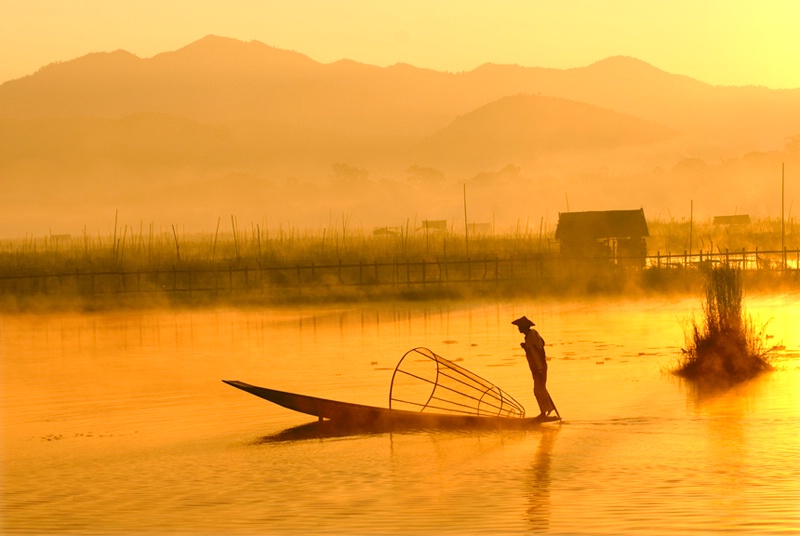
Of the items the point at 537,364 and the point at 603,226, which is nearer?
the point at 537,364

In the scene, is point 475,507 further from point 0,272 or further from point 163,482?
point 0,272

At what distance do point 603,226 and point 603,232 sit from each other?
1.46 feet

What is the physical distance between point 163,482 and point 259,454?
177cm

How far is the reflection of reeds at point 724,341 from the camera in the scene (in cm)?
2259

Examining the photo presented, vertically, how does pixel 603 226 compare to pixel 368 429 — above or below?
above

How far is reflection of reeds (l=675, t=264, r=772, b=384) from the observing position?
22594 mm

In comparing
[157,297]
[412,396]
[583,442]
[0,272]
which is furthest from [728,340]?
[0,272]

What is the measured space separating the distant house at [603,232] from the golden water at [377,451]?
33.2 metres

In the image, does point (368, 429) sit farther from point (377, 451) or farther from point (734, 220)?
point (734, 220)

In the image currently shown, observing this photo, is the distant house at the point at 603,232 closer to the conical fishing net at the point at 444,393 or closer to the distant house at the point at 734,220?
the conical fishing net at the point at 444,393

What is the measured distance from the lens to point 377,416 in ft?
57.0

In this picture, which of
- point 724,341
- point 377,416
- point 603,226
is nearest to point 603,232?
point 603,226

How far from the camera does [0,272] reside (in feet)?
199

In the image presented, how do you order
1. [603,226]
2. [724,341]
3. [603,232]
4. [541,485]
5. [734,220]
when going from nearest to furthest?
[541,485]
[724,341]
[603,232]
[603,226]
[734,220]
